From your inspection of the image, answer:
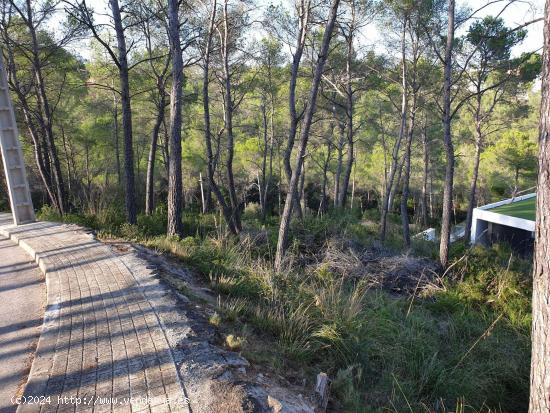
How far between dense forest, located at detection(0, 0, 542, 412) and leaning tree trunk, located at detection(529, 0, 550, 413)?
1008 mm

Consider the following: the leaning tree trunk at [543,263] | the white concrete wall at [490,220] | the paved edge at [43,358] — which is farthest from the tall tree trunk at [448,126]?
the paved edge at [43,358]

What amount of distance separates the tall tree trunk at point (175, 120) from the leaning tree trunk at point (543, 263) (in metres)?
6.33

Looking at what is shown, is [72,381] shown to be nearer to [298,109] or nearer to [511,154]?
[298,109]

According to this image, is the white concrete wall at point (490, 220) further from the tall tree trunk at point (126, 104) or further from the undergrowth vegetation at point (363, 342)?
the tall tree trunk at point (126, 104)

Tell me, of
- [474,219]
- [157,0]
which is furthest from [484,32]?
[157,0]

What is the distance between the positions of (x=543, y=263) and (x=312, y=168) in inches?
1046

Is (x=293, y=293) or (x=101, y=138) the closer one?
(x=293, y=293)

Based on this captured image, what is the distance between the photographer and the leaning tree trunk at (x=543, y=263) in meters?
2.24

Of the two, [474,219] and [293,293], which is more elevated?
[293,293]

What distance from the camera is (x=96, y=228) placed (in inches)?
322

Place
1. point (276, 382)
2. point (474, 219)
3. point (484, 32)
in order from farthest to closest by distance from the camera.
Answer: point (474, 219) < point (484, 32) < point (276, 382)

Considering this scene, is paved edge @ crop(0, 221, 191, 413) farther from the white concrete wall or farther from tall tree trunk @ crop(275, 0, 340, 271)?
the white concrete wall

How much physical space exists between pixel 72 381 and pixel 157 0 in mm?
12482

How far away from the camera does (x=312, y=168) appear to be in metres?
28.7
